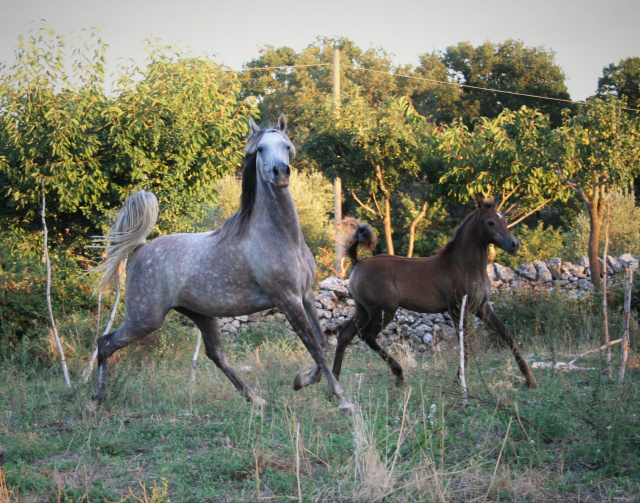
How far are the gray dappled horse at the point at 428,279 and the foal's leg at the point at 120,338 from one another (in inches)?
76.3

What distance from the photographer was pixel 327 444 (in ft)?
13.8

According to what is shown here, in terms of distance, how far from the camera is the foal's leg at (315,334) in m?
5.47

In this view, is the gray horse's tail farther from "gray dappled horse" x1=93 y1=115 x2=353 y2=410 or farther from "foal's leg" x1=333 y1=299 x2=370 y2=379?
"foal's leg" x1=333 y1=299 x2=370 y2=379

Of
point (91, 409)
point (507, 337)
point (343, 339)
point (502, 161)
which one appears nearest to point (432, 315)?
point (502, 161)

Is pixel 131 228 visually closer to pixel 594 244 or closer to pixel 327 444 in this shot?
pixel 327 444

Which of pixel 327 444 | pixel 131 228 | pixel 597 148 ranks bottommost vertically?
pixel 327 444

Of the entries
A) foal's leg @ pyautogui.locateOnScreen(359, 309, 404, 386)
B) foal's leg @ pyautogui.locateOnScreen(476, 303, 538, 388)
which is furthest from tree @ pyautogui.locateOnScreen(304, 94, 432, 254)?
foal's leg @ pyautogui.locateOnScreen(476, 303, 538, 388)

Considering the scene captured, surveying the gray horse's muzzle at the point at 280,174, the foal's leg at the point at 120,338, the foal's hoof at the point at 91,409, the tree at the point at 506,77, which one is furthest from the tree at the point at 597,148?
the tree at the point at 506,77

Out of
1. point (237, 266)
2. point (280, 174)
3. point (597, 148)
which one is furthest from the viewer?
point (597, 148)

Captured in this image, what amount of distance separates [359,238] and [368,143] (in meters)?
10.1

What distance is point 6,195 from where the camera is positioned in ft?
29.2

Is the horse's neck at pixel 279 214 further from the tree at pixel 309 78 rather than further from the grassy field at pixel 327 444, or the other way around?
the tree at pixel 309 78

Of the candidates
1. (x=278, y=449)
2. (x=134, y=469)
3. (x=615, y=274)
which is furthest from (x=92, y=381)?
(x=615, y=274)

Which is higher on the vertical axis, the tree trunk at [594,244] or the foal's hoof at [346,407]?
the tree trunk at [594,244]
